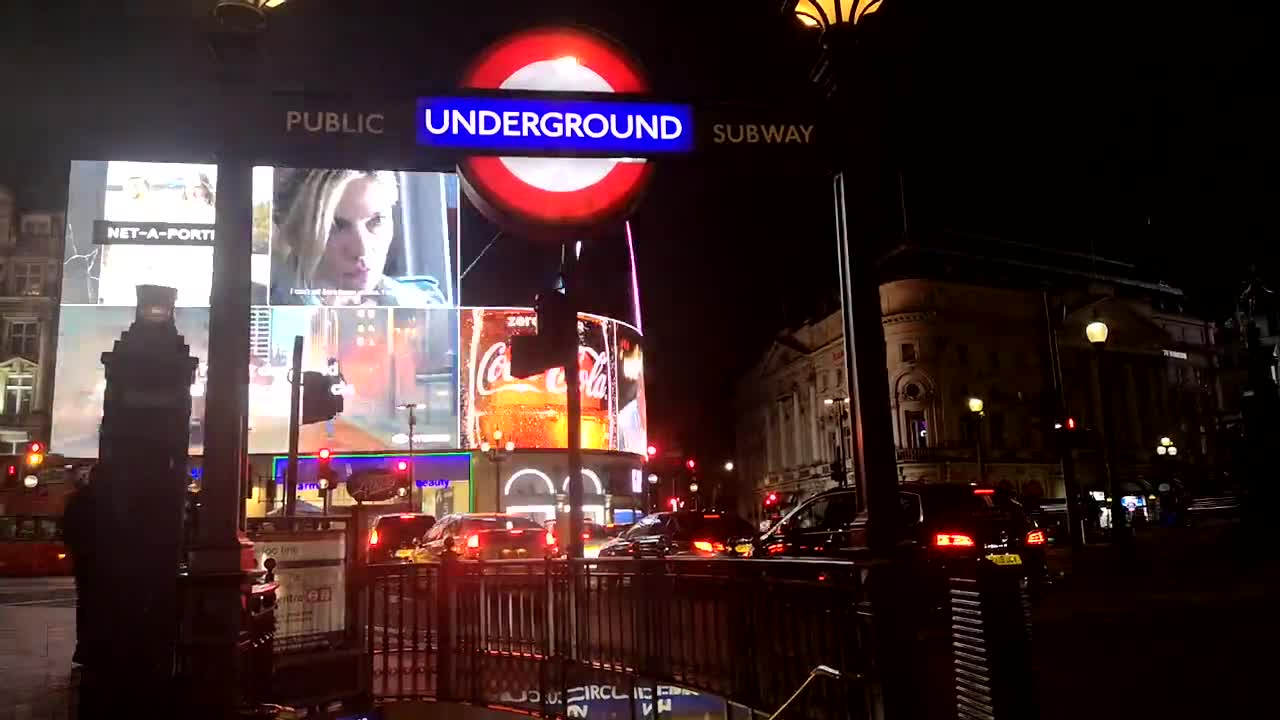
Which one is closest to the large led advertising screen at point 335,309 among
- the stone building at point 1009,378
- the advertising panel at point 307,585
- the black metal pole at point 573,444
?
the stone building at point 1009,378

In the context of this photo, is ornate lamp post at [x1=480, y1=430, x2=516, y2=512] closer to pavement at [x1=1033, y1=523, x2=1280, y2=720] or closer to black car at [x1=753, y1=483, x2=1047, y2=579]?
pavement at [x1=1033, y1=523, x2=1280, y2=720]

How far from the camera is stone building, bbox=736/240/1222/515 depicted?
62.6 meters

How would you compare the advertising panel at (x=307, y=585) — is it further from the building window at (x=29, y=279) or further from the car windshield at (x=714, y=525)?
the building window at (x=29, y=279)

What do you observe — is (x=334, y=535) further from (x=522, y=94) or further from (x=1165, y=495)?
(x=1165, y=495)

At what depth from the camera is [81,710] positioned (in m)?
4.22

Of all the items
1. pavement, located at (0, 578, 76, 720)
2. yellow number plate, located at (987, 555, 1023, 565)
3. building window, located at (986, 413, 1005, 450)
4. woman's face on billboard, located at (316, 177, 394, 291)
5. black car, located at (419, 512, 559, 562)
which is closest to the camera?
yellow number plate, located at (987, 555, 1023, 565)

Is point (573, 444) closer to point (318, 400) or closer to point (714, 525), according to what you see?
point (318, 400)

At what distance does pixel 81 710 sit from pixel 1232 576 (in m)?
16.9

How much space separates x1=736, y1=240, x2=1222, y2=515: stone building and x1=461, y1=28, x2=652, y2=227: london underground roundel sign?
5234cm

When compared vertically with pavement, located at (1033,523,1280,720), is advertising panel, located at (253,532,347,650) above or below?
above

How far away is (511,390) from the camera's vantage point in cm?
5169

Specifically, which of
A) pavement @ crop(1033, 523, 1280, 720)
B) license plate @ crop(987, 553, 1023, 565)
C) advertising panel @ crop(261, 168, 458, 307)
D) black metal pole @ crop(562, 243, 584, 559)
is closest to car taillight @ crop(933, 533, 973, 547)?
pavement @ crop(1033, 523, 1280, 720)

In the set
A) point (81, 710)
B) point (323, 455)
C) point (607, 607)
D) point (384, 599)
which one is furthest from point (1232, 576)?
point (323, 455)

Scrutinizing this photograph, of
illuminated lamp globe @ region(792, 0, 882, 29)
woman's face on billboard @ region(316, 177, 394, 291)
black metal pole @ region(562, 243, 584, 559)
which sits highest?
woman's face on billboard @ region(316, 177, 394, 291)
